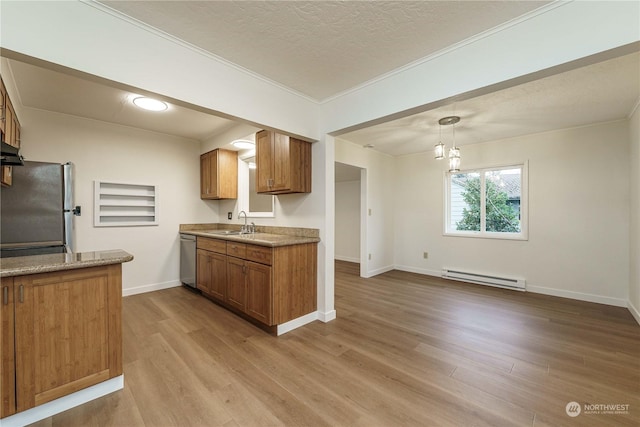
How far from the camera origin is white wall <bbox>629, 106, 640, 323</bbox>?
294 cm

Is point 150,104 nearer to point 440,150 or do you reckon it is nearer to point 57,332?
point 57,332

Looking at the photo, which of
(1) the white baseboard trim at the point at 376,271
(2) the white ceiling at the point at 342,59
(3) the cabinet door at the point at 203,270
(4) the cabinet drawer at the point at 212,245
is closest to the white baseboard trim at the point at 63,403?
(4) the cabinet drawer at the point at 212,245

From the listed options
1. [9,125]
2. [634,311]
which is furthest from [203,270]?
[634,311]

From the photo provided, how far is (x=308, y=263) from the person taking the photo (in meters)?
2.96

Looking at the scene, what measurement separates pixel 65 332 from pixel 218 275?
181 centimetres

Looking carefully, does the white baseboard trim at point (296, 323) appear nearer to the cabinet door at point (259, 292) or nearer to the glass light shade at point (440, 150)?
the cabinet door at point (259, 292)

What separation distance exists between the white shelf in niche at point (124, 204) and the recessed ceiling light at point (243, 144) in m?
1.51

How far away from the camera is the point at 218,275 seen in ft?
11.1

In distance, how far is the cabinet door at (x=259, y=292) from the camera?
2621 mm

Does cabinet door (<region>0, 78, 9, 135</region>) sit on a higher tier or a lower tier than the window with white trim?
higher

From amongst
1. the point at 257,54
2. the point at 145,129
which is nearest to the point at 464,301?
the point at 257,54

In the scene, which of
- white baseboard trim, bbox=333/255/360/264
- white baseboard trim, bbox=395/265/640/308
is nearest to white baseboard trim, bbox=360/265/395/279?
white baseboard trim, bbox=333/255/360/264

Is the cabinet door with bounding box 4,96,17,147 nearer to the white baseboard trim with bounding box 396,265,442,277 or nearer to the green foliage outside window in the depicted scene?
the white baseboard trim with bounding box 396,265,442,277

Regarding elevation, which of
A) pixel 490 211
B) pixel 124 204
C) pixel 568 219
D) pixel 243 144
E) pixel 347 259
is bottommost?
pixel 347 259
